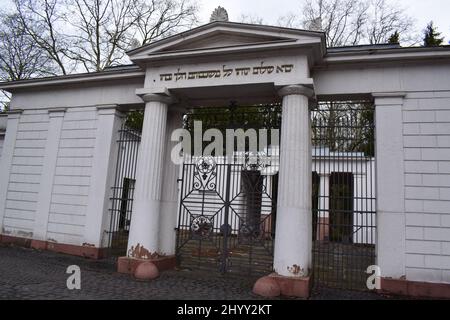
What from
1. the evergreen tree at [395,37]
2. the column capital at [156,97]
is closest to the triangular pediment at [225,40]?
the column capital at [156,97]

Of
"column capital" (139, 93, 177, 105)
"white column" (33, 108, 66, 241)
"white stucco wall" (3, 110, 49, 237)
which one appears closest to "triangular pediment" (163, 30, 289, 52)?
"column capital" (139, 93, 177, 105)

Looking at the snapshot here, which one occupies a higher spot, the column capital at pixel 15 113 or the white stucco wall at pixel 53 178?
the column capital at pixel 15 113

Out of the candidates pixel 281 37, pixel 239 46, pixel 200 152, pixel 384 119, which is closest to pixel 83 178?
pixel 200 152

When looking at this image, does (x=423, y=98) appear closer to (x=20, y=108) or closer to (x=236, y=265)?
(x=236, y=265)

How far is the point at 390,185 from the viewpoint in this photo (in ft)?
24.6

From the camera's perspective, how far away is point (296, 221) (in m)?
7.11

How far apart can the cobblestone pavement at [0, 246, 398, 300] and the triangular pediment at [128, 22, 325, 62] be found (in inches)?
205

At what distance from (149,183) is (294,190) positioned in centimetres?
344

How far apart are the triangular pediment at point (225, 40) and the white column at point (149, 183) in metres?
1.12

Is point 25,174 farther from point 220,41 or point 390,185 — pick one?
point 390,185

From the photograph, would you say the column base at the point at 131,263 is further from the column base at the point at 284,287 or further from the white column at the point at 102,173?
the column base at the point at 284,287

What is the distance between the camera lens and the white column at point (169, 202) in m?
9.20

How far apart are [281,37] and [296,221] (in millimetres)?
3990

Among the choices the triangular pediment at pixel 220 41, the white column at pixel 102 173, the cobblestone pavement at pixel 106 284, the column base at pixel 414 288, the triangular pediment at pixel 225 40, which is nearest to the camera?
the cobblestone pavement at pixel 106 284
